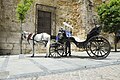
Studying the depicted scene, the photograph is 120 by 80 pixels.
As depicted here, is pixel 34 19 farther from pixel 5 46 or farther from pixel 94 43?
pixel 94 43

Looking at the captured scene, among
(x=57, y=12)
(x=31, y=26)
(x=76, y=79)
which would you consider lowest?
(x=76, y=79)

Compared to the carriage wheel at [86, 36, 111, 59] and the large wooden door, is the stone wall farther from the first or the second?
the carriage wheel at [86, 36, 111, 59]

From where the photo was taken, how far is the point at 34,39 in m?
10.3

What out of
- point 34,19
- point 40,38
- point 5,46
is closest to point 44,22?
point 34,19

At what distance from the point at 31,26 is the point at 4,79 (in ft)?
28.8

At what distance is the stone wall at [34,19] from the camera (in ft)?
40.8

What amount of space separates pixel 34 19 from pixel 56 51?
4127mm

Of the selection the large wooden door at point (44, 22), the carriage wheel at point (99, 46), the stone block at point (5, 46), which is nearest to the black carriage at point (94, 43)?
the carriage wheel at point (99, 46)

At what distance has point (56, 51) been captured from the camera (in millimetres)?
10156

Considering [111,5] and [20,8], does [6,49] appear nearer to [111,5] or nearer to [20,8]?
[20,8]

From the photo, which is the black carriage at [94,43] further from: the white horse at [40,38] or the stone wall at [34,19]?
the stone wall at [34,19]

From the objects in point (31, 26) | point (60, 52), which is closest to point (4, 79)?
point (60, 52)

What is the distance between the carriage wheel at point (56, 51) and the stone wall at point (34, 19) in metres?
3.14

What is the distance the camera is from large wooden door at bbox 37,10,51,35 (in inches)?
550
